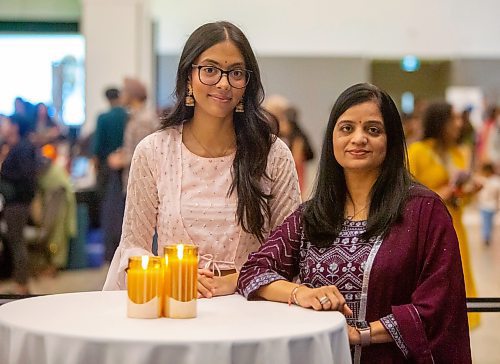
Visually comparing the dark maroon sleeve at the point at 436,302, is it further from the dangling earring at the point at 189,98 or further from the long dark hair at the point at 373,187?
the dangling earring at the point at 189,98

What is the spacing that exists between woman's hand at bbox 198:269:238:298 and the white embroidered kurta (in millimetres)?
145

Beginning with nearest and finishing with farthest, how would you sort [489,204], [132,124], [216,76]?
[216,76]
[132,124]
[489,204]

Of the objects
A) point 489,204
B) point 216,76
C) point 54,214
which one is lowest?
point 489,204

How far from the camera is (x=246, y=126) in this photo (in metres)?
3.22

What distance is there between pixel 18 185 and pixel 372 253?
5.37m

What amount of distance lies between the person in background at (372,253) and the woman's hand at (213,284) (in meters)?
0.06

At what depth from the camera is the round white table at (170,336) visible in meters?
2.25

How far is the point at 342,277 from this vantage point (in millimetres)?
2793

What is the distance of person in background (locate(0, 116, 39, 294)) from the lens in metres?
7.63

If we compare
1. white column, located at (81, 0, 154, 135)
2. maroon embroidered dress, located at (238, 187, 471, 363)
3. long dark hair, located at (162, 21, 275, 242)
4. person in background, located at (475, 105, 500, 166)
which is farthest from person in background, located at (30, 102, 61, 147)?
maroon embroidered dress, located at (238, 187, 471, 363)

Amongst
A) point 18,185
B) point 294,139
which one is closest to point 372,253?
point 18,185

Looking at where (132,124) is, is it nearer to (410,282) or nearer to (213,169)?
(213,169)

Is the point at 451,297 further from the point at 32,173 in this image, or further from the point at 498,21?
the point at 498,21

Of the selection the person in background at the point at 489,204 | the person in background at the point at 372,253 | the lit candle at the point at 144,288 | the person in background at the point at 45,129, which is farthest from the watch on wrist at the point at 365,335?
the person in background at the point at 489,204
